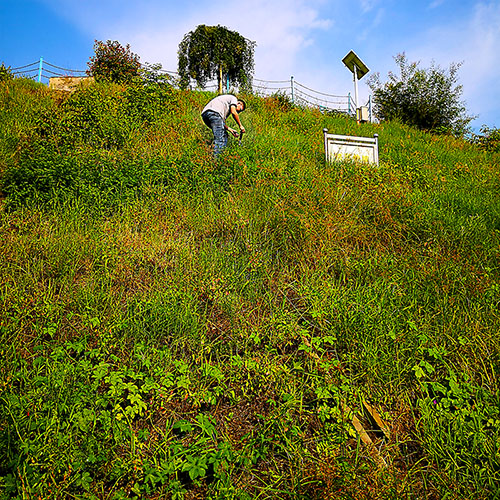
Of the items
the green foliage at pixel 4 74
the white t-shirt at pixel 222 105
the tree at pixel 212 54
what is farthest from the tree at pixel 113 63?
the tree at pixel 212 54

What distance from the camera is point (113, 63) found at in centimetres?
1191

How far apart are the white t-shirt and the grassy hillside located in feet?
4.81

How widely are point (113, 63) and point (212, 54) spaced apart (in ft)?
38.9

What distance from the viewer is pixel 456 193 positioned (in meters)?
5.40

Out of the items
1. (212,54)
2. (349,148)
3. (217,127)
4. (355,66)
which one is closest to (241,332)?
(217,127)

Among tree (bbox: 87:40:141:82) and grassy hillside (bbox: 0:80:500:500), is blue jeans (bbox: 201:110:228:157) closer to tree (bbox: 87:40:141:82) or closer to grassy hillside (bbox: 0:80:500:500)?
grassy hillside (bbox: 0:80:500:500)

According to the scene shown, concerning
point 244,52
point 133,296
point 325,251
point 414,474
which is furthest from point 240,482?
point 244,52

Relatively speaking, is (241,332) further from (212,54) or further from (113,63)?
(212,54)

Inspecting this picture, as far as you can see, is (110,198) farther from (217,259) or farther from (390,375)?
(390,375)

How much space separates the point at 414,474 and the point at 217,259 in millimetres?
2332

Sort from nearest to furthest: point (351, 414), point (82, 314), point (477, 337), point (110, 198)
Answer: point (351, 414)
point (477, 337)
point (82, 314)
point (110, 198)

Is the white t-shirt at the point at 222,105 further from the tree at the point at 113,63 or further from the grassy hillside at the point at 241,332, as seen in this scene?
the tree at the point at 113,63

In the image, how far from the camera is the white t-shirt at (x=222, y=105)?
6.47 meters

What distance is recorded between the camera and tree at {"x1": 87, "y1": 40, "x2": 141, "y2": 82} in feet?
37.9
